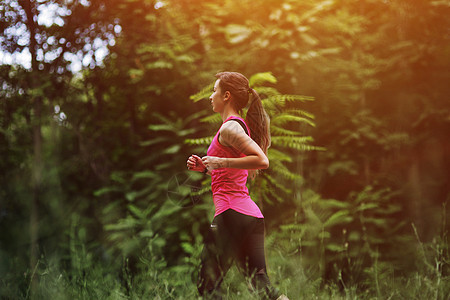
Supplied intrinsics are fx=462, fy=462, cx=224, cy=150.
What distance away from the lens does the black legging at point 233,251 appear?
9.66 feet

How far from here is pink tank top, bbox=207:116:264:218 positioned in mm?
2969

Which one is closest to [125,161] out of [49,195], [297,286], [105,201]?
[105,201]

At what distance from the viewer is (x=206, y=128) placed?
228 inches

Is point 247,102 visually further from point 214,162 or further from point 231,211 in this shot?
point 231,211

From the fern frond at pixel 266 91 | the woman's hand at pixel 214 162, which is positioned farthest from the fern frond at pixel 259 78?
the woman's hand at pixel 214 162

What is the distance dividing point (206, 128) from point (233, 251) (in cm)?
298

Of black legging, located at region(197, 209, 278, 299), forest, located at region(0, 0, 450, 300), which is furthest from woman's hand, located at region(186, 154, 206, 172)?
forest, located at region(0, 0, 450, 300)

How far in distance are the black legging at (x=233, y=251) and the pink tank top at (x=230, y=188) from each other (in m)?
0.04

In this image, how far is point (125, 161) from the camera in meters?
6.21

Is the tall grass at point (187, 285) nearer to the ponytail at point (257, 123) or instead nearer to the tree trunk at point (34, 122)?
the tree trunk at point (34, 122)

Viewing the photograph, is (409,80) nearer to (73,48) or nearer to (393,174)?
(393,174)

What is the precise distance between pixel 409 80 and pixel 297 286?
346cm

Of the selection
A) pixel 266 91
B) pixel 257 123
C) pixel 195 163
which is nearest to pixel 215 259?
pixel 195 163

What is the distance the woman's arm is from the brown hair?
1.01 ft
